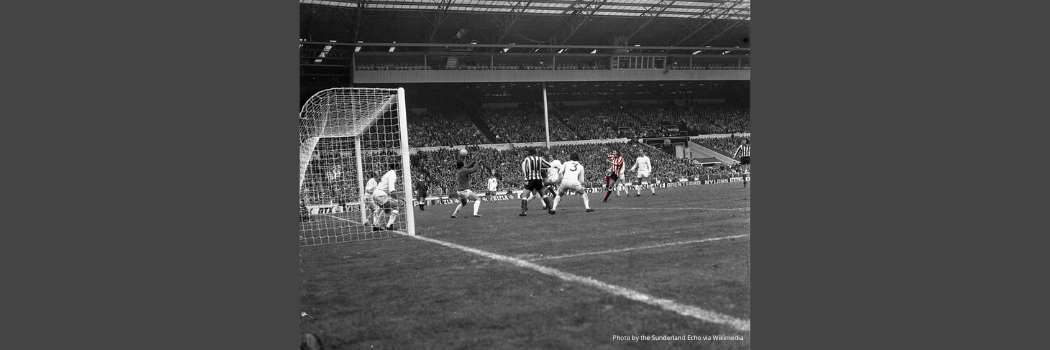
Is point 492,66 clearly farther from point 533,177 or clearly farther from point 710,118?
point 533,177

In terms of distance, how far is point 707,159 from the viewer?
2459 centimetres

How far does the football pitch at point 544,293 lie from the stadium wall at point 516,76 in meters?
30.4

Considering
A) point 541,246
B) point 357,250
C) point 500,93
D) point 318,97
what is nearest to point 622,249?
point 541,246

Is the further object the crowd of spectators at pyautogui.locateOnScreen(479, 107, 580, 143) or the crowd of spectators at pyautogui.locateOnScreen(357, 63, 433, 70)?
the crowd of spectators at pyautogui.locateOnScreen(479, 107, 580, 143)

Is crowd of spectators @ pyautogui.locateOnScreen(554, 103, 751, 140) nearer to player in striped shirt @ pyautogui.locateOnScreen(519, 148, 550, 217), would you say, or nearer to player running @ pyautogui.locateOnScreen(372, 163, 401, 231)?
player in striped shirt @ pyautogui.locateOnScreen(519, 148, 550, 217)

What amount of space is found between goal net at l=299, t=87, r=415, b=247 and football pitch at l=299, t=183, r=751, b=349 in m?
2.56

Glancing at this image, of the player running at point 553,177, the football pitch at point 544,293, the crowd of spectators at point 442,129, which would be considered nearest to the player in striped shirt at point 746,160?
the football pitch at point 544,293

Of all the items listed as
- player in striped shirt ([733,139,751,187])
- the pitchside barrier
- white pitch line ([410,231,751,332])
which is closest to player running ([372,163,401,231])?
white pitch line ([410,231,751,332])

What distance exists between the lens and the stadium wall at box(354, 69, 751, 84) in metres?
37.4

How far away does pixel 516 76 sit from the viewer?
41.2m

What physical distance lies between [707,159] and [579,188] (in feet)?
40.4

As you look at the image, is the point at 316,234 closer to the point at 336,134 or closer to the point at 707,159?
the point at 336,134

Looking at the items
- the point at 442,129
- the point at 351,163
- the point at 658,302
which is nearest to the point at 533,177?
the point at 351,163

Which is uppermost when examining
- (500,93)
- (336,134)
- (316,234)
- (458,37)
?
(458,37)
